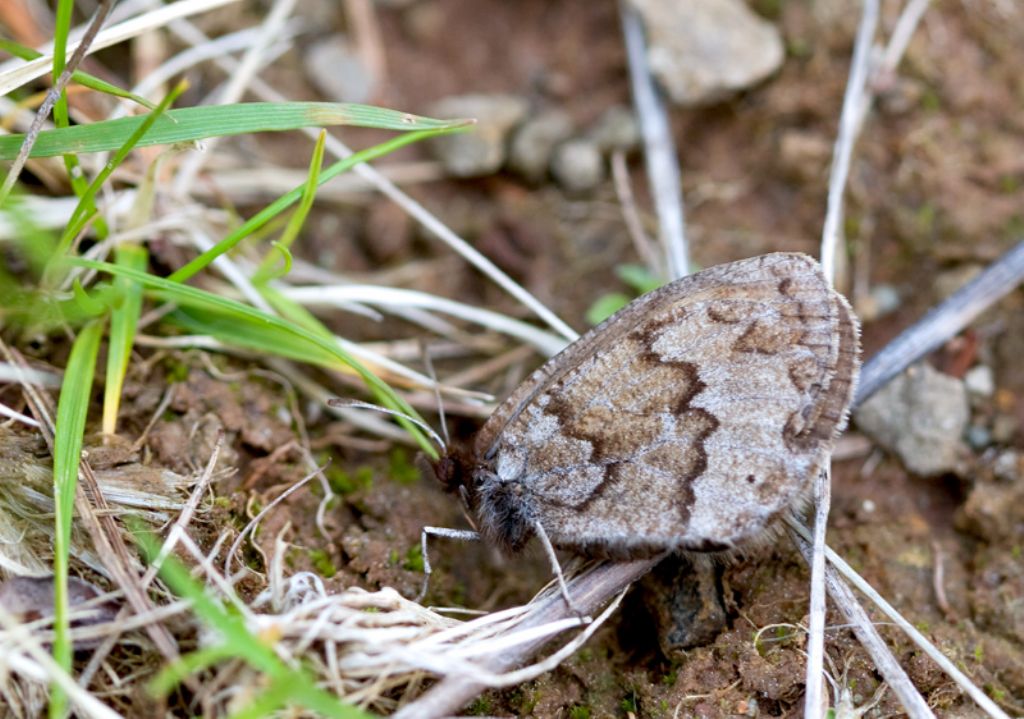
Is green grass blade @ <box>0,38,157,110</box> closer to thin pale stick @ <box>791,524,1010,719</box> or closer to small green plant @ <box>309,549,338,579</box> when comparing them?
small green plant @ <box>309,549,338,579</box>

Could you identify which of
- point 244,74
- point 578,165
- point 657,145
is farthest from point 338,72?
point 657,145

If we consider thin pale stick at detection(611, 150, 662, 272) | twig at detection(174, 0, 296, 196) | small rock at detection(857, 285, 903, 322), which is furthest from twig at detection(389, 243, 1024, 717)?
twig at detection(174, 0, 296, 196)

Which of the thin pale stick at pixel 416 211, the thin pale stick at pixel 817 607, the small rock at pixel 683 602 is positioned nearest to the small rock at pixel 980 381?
the thin pale stick at pixel 817 607

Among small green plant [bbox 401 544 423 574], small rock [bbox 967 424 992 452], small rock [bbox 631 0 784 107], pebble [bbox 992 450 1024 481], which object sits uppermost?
small rock [bbox 631 0 784 107]

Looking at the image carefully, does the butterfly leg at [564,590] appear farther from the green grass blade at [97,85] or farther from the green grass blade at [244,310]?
the green grass blade at [97,85]

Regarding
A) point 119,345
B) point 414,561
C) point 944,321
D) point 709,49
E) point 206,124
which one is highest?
point 709,49

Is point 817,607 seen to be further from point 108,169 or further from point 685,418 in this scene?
point 108,169
